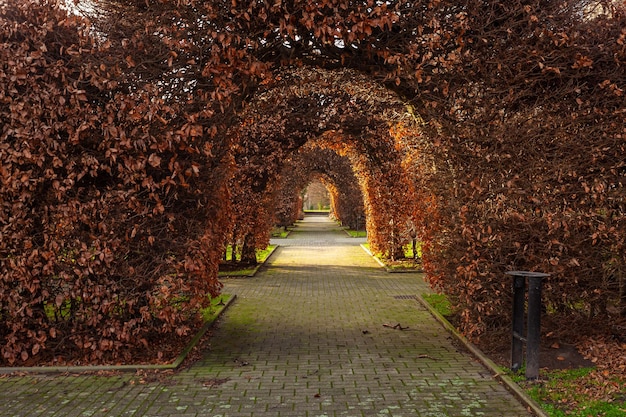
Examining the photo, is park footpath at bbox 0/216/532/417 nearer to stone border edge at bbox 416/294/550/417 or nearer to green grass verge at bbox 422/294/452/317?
stone border edge at bbox 416/294/550/417

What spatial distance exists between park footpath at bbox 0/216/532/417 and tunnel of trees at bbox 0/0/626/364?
0.63 m

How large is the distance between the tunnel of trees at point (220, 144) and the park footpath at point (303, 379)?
0.63 meters

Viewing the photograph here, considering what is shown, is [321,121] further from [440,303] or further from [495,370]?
[495,370]

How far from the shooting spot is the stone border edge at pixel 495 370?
4.69 metres

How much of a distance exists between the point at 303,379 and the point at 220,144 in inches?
121

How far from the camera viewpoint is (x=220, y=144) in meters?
6.84

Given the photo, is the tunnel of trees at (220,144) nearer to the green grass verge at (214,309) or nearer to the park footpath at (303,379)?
the park footpath at (303,379)

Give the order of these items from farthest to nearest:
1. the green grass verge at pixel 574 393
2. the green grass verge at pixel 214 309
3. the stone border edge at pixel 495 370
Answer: the green grass verge at pixel 214 309, the stone border edge at pixel 495 370, the green grass verge at pixel 574 393

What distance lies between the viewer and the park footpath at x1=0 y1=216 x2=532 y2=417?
481cm

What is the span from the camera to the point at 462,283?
6691 mm

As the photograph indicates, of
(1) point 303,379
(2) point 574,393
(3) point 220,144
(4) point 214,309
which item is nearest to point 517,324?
(2) point 574,393

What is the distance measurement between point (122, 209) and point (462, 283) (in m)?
4.19

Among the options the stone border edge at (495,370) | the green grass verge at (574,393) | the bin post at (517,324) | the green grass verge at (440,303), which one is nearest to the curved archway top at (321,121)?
the green grass verge at (440,303)

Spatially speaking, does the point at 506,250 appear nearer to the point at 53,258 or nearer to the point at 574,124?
the point at 574,124
